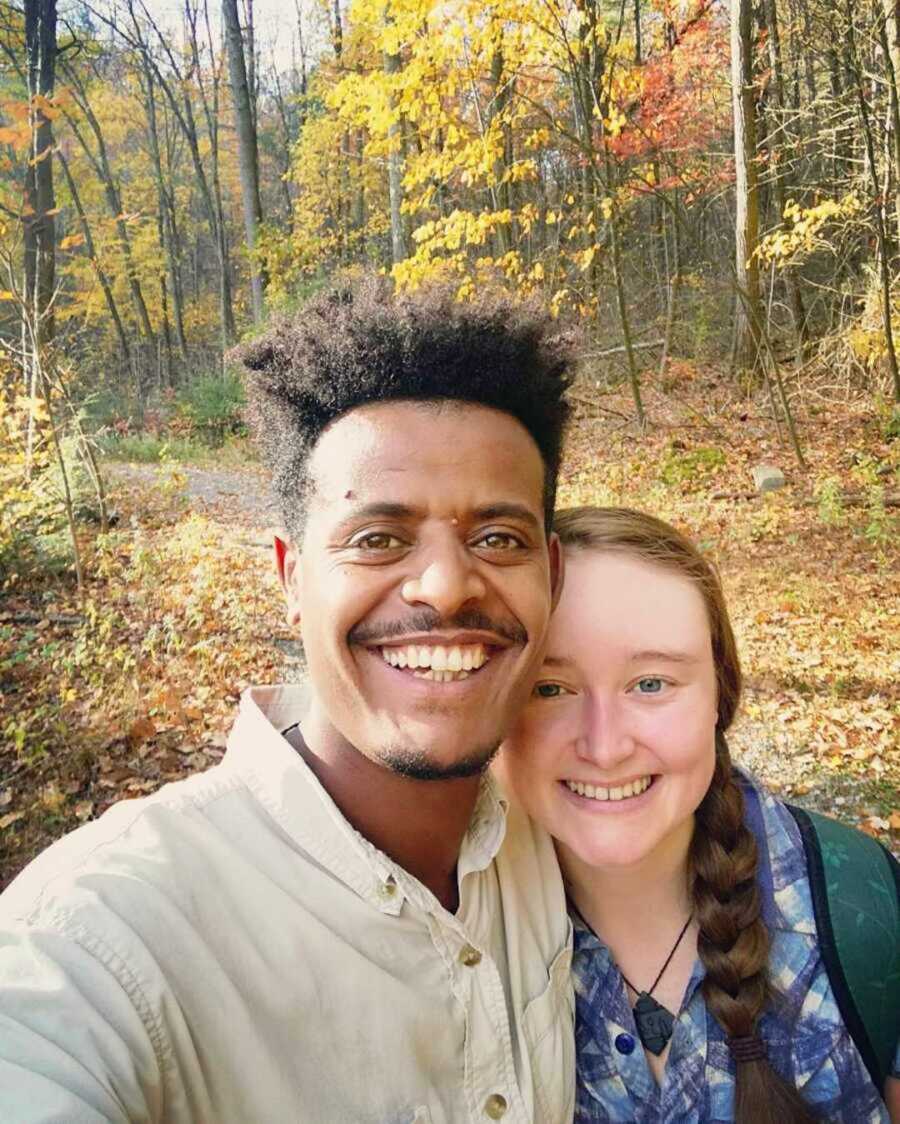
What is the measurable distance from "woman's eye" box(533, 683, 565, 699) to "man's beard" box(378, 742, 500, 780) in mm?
353

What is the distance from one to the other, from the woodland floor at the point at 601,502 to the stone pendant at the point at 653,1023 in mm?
1936

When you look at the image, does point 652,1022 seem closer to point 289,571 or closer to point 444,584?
point 444,584

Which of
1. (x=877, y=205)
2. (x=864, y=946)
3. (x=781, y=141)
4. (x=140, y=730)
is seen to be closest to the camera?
(x=864, y=946)

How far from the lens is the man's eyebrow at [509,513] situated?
4.95ft

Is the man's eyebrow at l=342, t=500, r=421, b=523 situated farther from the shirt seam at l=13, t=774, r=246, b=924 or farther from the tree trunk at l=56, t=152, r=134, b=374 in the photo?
the tree trunk at l=56, t=152, r=134, b=374

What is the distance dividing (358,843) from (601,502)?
26.4ft

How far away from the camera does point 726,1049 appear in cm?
169

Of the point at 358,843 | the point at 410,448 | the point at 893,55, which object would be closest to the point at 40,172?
the point at 893,55

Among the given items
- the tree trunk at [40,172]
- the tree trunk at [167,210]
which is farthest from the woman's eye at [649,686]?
the tree trunk at [167,210]

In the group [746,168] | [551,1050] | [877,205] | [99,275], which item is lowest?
[551,1050]

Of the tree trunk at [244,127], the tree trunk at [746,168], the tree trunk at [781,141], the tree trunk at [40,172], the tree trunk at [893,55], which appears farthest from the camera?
the tree trunk at [244,127]

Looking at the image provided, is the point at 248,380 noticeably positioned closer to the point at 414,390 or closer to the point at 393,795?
the point at 414,390

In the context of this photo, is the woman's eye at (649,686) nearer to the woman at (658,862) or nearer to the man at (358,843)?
the woman at (658,862)

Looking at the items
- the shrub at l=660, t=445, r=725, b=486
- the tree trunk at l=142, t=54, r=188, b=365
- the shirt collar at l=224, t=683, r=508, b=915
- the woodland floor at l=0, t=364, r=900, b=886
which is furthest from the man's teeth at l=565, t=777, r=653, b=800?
the tree trunk at l=142, t=54, r=188, b=365
